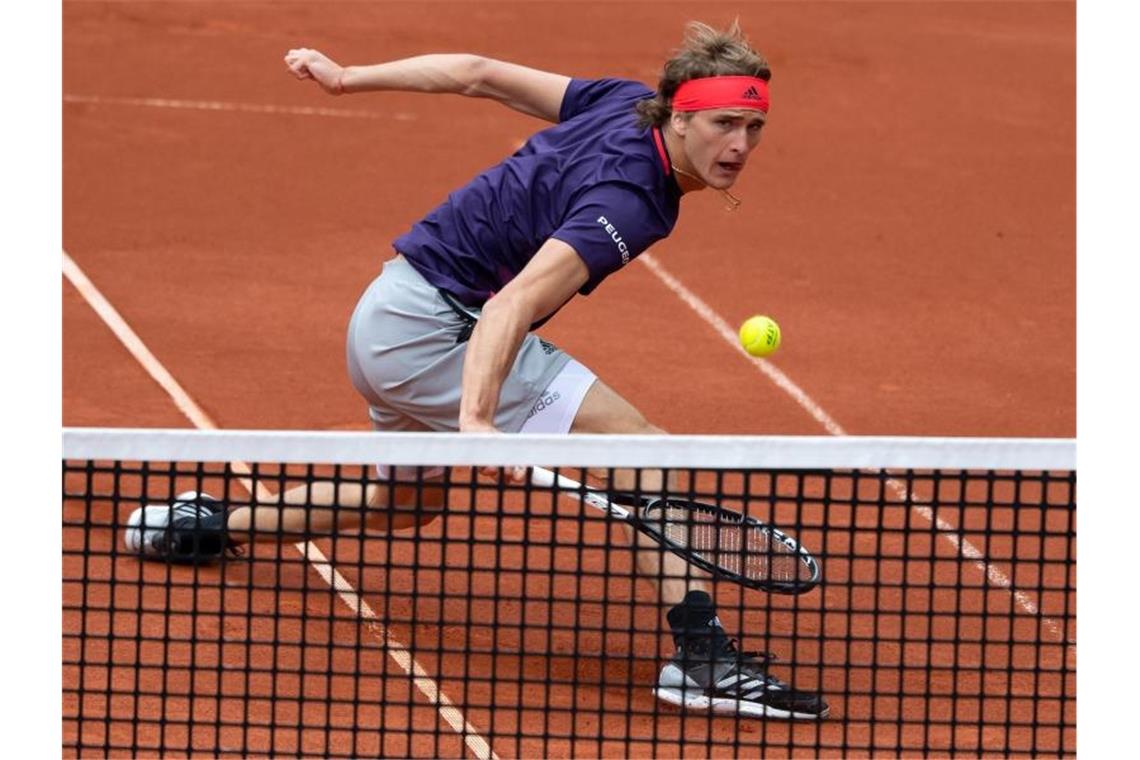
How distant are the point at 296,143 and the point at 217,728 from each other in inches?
349

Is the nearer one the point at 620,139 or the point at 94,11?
the point at 620,139

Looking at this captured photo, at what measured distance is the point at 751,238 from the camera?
37.8 feet

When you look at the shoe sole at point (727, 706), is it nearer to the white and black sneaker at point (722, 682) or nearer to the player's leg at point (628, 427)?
the white and black sneaker at point (722, 682)

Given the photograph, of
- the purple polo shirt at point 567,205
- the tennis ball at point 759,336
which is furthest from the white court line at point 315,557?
the tennis ball at point 759,336

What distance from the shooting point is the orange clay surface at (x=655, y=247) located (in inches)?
341

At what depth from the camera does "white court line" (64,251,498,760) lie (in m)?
5.13

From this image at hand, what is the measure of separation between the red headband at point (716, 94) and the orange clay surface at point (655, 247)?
1576 millimetres

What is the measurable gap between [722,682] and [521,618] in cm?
68

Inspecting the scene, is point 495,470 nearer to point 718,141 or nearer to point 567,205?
point 567,205

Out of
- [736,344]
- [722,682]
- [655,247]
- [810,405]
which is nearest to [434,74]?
[722,682]

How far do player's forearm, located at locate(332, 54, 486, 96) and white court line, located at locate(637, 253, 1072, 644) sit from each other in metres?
1.83

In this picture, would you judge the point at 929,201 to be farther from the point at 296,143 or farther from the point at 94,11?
the point at 94,11
